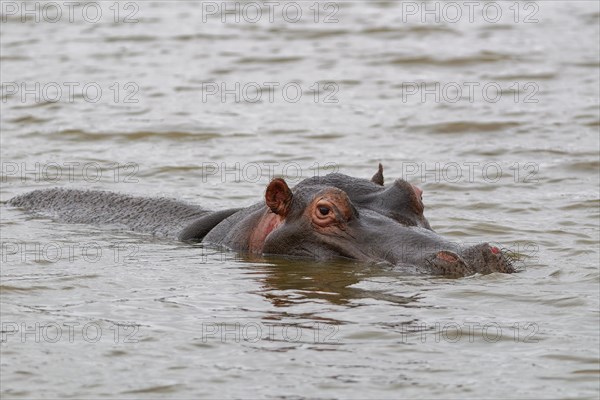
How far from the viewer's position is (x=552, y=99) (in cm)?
2016

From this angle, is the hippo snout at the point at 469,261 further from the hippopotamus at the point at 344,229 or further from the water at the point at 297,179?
the water at the point at 297,179

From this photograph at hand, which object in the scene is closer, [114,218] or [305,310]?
[305,310]

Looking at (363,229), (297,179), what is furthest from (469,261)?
(297,179)

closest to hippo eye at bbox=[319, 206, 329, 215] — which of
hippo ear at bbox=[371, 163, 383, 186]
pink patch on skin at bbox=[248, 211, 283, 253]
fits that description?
pink patch on skin at bbox=[248, 211, 283, 253]

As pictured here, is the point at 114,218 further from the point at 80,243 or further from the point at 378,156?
the point at 378,156

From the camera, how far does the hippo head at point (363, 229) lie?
33.9ft

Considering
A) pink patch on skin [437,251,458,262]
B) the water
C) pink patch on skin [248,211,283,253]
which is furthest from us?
pink patch on skin [248,211,283,253]

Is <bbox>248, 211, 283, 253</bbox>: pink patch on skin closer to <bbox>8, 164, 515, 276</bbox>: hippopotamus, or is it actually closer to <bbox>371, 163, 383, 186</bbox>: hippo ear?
<bbox>8, 164, 515, 276</bbox>: hippopotamus

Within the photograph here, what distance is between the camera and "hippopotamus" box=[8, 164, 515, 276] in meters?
10.4

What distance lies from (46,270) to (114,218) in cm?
189

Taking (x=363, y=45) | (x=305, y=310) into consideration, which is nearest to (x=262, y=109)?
(x=363, y=45)

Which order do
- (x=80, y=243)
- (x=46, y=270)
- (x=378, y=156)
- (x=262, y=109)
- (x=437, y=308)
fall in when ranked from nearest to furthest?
(x=437, y=308) < (x=46, y=270) < (x=80, y=243) < (x=378, y=156) < (x=262, y=109)

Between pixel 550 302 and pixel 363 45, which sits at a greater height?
pixel 363 45

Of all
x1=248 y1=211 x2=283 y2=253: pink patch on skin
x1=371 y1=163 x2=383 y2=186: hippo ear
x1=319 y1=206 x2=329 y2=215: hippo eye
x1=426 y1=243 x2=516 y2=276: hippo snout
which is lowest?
x1=426 y1=243 x2=516 y2=276: hippo snout
